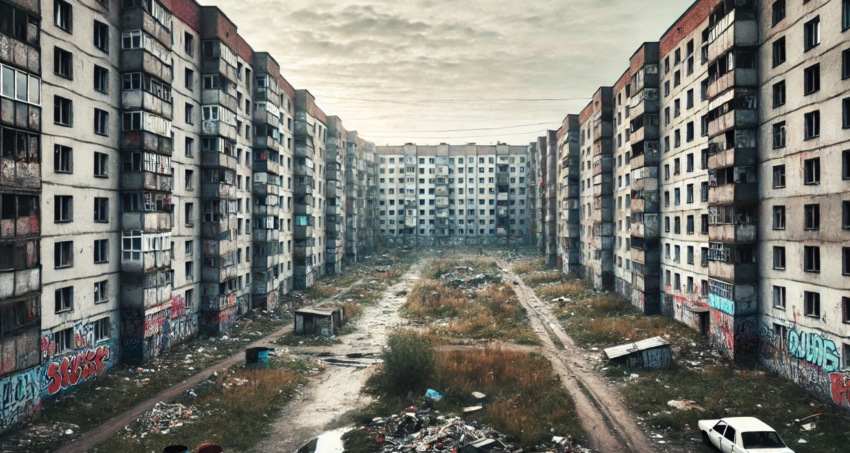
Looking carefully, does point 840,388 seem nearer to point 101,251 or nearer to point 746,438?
point 746,438

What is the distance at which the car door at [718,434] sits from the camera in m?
17.5

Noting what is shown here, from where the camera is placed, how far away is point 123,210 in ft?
91.5

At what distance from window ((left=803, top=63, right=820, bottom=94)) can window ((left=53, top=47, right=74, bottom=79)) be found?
35093mm

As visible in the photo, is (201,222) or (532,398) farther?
(201,222)

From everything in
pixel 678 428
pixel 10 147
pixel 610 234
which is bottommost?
pixel 678 428

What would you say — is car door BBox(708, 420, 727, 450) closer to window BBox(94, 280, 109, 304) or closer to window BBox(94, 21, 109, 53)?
window BBox(94, 280, 109, 304)

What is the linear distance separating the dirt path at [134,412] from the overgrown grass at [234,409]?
2.51 ft

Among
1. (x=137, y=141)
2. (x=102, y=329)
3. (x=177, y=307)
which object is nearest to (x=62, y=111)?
(x=137, y=141)

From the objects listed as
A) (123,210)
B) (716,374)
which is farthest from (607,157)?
(123,210)

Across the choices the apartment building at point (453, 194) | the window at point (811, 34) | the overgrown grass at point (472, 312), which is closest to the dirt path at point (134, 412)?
the overgrown grass at point (472, 312)

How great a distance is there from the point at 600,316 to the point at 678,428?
22.3 m

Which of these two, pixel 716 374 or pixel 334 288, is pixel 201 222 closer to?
pixel 334 288

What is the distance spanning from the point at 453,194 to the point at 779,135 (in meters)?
98.3

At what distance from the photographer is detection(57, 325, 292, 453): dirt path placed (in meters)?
18.9
